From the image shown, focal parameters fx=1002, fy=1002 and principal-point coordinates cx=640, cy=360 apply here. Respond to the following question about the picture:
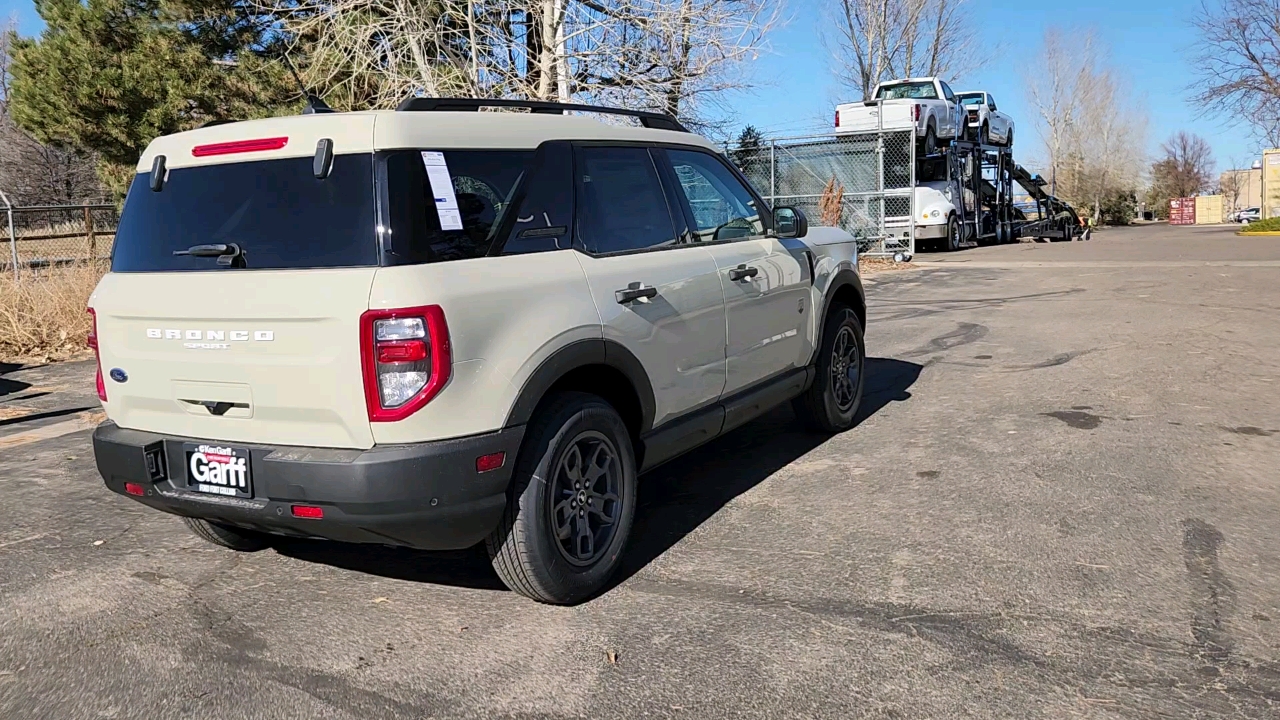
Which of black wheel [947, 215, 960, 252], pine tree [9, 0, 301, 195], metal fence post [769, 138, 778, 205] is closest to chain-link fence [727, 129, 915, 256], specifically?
metal fence post [769, 138, 778, 205]

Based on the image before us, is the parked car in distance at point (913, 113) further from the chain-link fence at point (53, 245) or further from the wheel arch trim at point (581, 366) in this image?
the wheel arch trim at point (581, 366)

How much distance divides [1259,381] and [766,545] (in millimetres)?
5242

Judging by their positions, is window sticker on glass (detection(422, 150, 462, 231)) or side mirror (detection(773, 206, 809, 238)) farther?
side mirror (detection(773, 206, 809, 238))

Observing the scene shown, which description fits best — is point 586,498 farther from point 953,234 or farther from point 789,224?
point 953,234

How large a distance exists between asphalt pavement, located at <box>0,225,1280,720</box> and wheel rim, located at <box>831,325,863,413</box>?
26 centimetres

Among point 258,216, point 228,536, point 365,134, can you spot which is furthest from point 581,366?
point 228,536

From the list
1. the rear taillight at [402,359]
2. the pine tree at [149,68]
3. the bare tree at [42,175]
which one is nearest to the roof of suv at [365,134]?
the rear taillight at [402,359]

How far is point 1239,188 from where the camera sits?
96.3 meters

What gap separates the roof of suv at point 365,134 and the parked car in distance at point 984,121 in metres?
23.9

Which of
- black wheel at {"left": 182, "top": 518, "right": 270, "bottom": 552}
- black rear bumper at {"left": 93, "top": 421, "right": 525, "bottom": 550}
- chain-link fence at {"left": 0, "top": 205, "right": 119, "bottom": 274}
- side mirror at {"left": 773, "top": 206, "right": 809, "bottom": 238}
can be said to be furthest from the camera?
chain-link fence at {"left": 0, "top": 205, "right": 119, "bottom": 274}

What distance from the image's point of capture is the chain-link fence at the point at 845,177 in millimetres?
21750

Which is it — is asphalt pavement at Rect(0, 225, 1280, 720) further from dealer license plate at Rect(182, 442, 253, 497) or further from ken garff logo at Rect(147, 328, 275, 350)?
ken garff logo at Rect(147, 328, 275, 350)

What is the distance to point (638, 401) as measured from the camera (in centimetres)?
415

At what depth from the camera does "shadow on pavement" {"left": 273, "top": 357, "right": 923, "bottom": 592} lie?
424 centimetres
